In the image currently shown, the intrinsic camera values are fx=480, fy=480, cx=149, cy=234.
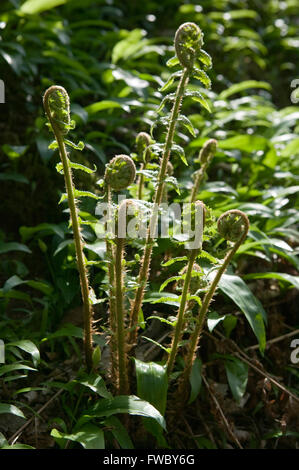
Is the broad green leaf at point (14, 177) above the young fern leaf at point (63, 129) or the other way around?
the other way around

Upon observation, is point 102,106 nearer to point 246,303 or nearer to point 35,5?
point 35,5

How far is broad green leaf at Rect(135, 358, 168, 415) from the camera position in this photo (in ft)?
5.03

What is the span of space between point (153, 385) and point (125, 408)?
128 millimetres

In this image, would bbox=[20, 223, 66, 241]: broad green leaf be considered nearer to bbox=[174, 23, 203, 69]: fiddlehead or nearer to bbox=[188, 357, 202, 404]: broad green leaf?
bbox=[188, 357, 202, 404]: broad green leaf

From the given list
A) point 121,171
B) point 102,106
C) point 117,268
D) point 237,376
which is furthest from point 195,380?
point 102,106

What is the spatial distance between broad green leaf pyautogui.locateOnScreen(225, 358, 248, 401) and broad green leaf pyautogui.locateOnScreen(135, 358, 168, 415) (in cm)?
41

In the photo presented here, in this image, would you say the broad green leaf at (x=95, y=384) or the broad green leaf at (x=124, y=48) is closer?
the broad green leaf at (x=95, y=384)

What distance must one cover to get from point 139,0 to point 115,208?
13.5 ft

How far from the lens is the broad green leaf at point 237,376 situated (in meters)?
1.85

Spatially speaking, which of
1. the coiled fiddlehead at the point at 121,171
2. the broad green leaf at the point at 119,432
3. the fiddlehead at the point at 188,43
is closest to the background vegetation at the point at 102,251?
the broad green leaf at the point at 119,432

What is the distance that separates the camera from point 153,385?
1.55 metres

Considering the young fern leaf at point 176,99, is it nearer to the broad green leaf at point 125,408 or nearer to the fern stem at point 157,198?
the fern stem at point 157,198
